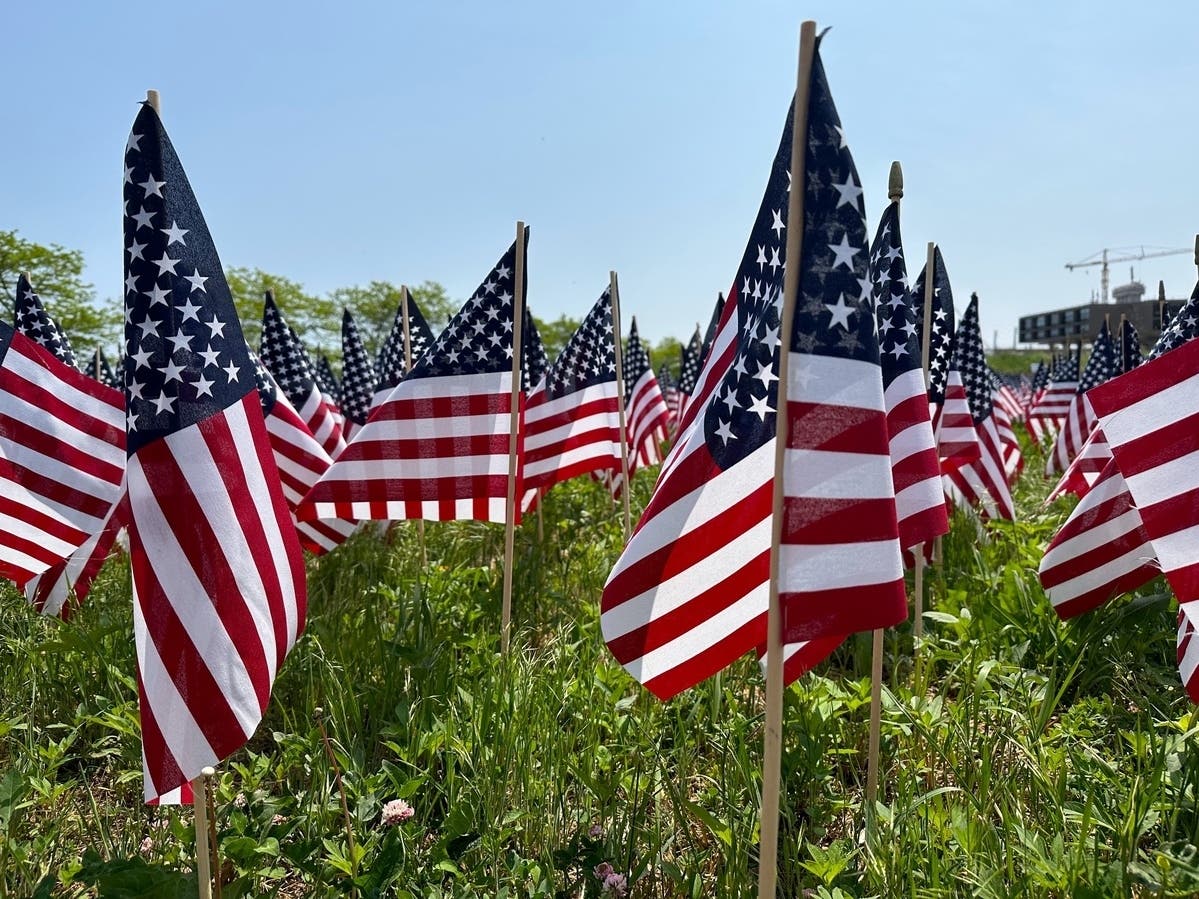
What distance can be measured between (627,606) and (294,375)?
574 cm

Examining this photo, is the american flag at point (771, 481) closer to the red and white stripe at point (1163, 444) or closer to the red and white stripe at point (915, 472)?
the red and white stripe at point (915, 472)

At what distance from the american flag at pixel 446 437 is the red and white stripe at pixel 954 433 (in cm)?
292

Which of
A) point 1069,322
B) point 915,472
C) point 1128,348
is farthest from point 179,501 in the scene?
point 1069,322

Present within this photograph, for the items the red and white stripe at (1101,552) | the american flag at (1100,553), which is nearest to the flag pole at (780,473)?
the american flag at (1100,553)

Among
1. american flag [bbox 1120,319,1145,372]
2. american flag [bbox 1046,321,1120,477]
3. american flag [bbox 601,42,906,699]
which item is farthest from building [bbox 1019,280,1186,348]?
american flag [bbox 601,42,906,699]

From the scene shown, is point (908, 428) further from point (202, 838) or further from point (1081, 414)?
A: point (1081, 414)

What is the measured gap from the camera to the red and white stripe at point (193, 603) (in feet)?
8.33

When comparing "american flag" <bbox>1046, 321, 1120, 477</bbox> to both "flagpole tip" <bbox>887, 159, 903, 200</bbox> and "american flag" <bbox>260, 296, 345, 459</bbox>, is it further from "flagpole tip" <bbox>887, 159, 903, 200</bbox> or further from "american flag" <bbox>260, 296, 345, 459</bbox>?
"american flag" <bbox>260, 296, 345, 459</bbox>

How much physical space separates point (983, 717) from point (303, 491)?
4965 millimetres

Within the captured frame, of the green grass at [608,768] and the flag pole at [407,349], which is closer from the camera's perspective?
the green grass at [608,768]

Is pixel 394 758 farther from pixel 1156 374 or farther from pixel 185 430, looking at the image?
pixel 1156 374

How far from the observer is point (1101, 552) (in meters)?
4.28

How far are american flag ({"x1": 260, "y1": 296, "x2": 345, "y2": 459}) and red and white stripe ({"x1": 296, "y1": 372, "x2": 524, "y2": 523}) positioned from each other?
8.72 ft

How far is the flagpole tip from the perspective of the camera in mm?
3832
